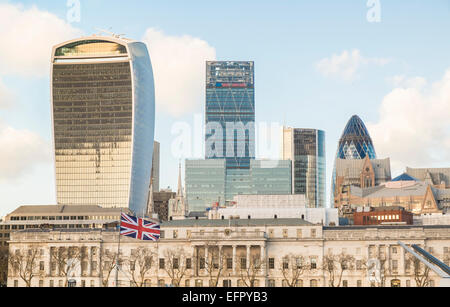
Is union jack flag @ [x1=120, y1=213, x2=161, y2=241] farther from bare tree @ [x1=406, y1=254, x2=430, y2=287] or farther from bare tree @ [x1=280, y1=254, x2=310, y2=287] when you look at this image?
bare tree @ [x1=280, y1=254, x2=310, y2=287]

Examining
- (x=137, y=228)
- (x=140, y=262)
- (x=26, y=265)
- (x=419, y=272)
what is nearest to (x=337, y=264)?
(x=419, y=272)

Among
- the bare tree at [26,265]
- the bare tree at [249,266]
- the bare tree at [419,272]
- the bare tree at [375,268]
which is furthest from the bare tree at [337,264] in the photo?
the bare tree at [26,265]

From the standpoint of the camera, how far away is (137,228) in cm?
11650

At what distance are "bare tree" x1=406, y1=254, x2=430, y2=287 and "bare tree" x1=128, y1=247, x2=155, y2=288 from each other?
65.3 meters

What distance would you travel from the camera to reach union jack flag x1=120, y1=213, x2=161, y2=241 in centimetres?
11238

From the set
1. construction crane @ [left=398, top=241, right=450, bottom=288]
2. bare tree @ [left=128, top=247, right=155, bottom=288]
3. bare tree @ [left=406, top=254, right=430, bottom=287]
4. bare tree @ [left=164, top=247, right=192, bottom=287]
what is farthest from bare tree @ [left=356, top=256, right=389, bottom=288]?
construction crane @ [left=398, top=241, right=450, bottom=288]

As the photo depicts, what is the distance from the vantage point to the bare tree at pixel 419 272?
549 ft

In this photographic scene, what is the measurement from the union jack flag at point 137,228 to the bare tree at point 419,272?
72112 mm

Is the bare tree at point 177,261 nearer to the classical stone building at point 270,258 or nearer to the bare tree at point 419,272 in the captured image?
the classical stone building at point 270,258
